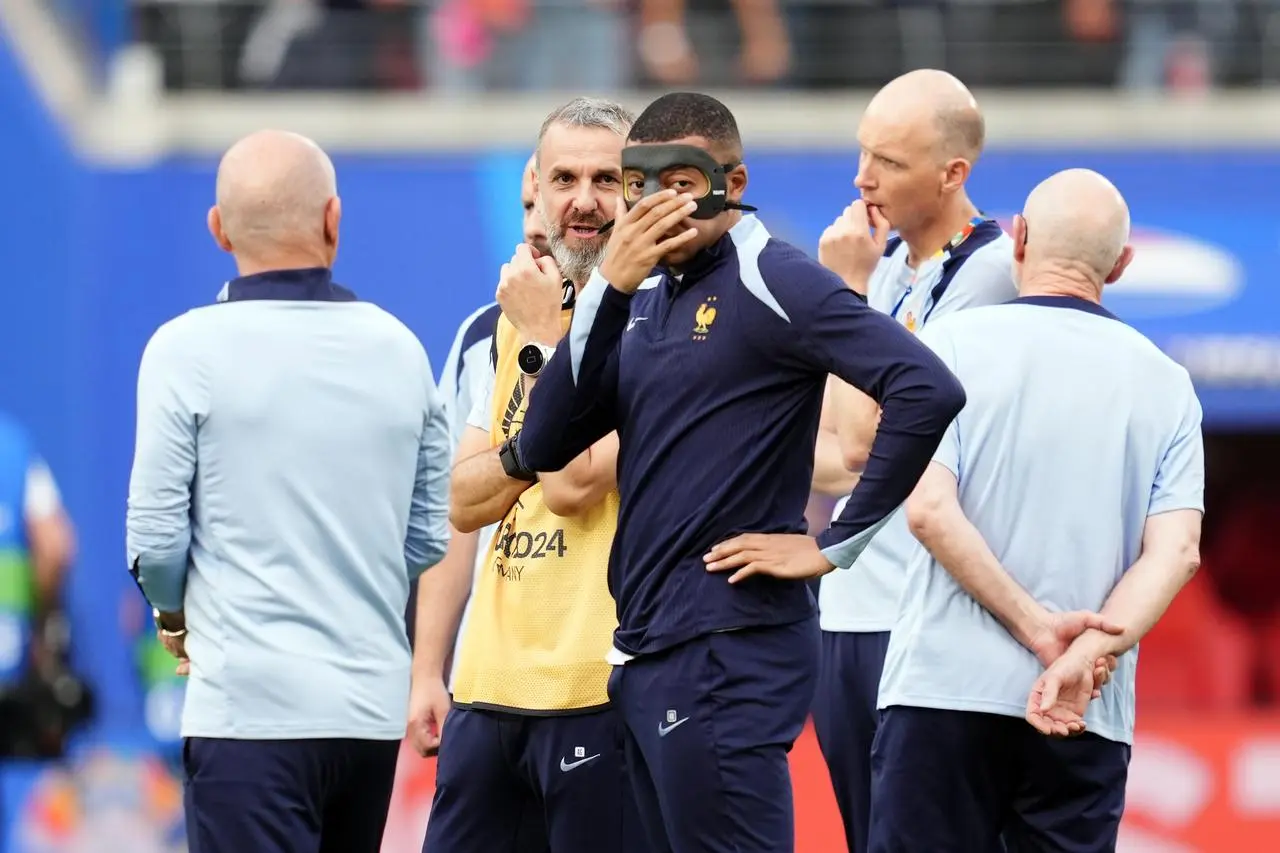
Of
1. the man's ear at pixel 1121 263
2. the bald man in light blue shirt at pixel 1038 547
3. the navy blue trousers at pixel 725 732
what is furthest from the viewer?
the man's ear at pixel 1121 263

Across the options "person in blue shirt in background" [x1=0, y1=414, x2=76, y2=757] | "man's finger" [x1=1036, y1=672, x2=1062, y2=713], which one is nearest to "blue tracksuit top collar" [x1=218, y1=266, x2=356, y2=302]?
"man's finger" [x1=1036, y1=672, x2=1062, y2=713]

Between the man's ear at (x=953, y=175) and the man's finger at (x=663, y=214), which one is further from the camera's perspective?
the man's ear at (x=953, y=175)

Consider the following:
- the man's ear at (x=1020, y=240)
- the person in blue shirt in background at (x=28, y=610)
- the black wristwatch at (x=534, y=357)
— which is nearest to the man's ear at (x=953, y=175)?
the man's ear at (x=1020, y=240)

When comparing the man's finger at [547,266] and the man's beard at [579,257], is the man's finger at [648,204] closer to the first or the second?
the man's finger at [547,266]

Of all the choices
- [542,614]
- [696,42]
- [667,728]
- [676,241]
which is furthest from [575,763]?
[696,42]

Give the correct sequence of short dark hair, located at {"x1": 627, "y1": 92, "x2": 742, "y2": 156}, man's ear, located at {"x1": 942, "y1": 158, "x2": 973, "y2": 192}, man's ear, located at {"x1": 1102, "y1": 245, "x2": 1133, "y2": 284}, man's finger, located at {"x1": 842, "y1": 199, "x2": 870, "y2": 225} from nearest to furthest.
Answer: short dark hair, located at {"x1": 627, "y1": 92, "x2": 742, "y2": 156}
man's ear, located at {"x1": 1102, "y1": 245, "x2": 1133, "y2": 284}
man's finger, located at {"x1": 842, "y1": 199, "x2": 870, "y2": 225}
man's ear, located at {"x1": 942, "y1": 158, "x2": 973, "y2": 192}

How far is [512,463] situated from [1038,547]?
114 cm

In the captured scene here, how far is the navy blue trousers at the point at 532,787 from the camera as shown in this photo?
4.38 meters

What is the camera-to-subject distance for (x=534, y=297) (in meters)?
4.35

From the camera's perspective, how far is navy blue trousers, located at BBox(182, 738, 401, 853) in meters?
4.35

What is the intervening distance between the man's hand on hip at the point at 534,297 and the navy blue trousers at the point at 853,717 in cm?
128

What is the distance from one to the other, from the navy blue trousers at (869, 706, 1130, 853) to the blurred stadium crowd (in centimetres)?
973

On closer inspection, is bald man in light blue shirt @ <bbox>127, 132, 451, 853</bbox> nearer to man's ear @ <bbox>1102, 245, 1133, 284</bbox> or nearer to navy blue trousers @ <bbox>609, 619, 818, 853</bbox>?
navy blue trousers @ <bbox>609, 619, 818, 853</bbox>

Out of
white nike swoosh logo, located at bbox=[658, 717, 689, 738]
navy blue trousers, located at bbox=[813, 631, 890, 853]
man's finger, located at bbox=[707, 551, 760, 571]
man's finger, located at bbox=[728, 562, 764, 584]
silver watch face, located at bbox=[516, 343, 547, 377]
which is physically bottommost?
navy blue trousers, located at bbox=[813, 631, 890, 853]
